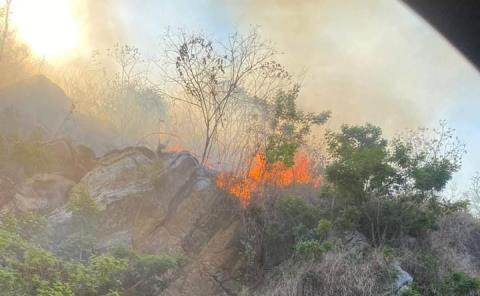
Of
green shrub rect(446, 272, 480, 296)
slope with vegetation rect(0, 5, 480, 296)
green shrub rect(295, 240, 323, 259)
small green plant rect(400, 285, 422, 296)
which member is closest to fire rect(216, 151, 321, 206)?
slope with vegetation rect(0, 5, 480, 296)

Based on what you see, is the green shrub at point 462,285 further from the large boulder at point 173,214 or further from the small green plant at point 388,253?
the large boulder at point 173,214

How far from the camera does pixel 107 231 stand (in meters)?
10.9

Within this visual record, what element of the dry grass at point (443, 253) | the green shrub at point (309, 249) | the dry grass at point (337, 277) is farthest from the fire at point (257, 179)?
the dry grass at point (443, 253)

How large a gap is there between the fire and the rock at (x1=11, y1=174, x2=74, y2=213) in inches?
161

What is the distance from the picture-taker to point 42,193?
482 inches

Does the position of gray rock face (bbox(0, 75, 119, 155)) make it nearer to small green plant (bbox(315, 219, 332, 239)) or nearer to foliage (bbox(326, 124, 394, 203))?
foliage (bbox(326, 124, 394, 203))

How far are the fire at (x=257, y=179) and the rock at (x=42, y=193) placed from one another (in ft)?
13.4

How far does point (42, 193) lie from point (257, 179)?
5493 millimetres

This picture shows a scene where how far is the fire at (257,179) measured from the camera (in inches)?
476

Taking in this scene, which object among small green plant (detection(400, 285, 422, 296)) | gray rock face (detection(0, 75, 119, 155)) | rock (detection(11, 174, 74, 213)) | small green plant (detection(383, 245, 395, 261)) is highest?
gray rock face (detection(0, 75, 119, 155))

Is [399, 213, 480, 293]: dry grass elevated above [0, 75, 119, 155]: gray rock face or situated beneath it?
situated beneath

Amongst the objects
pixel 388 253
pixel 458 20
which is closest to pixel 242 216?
pixel 388 253

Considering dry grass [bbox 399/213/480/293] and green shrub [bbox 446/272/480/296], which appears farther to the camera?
dry grass [bbox 399/213/480/293]

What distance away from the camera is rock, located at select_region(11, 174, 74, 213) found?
11516 mm
